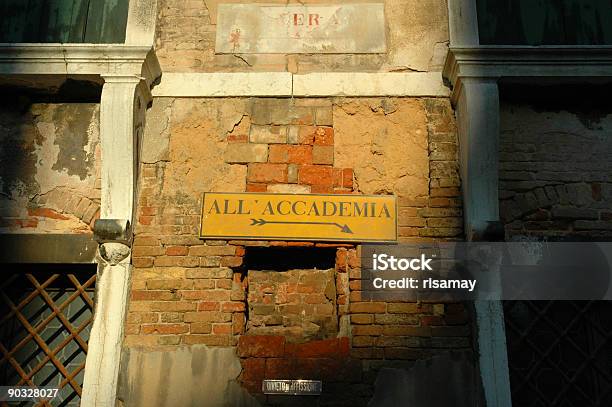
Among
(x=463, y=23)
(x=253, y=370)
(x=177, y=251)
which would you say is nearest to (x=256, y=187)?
(x=177, y=251)

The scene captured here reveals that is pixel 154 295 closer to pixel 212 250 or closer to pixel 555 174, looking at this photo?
pixel 212 250

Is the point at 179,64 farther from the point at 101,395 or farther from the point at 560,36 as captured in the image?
the point at 560,36

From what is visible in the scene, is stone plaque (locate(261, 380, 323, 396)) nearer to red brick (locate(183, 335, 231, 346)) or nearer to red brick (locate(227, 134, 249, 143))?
red brick (locate(183, 335, 231, 346))

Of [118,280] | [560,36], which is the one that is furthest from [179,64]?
[560,36]

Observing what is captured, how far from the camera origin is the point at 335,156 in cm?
426

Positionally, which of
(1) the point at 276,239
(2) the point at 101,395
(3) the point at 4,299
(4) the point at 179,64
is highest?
(4) the point at 179,64

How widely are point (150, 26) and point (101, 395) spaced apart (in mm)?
2493

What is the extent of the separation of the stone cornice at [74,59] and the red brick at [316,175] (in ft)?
4.15

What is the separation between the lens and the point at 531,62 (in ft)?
13.8

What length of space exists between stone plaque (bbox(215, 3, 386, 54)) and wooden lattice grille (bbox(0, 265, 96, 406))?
1927mm

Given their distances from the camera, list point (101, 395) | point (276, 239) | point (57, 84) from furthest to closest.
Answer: point (57, 84) → point (276, 239) → point (101, 395)

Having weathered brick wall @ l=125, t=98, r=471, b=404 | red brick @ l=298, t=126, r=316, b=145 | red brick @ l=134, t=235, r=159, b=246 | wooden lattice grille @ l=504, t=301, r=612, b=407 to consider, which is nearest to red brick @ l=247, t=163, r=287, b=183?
weathered brick wall @ l=125, t=98, r=471, b=404

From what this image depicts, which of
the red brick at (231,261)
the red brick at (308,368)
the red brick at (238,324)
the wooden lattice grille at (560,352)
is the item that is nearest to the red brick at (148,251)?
the red brick at (231,261)

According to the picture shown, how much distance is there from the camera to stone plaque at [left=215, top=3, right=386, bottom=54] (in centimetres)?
452
